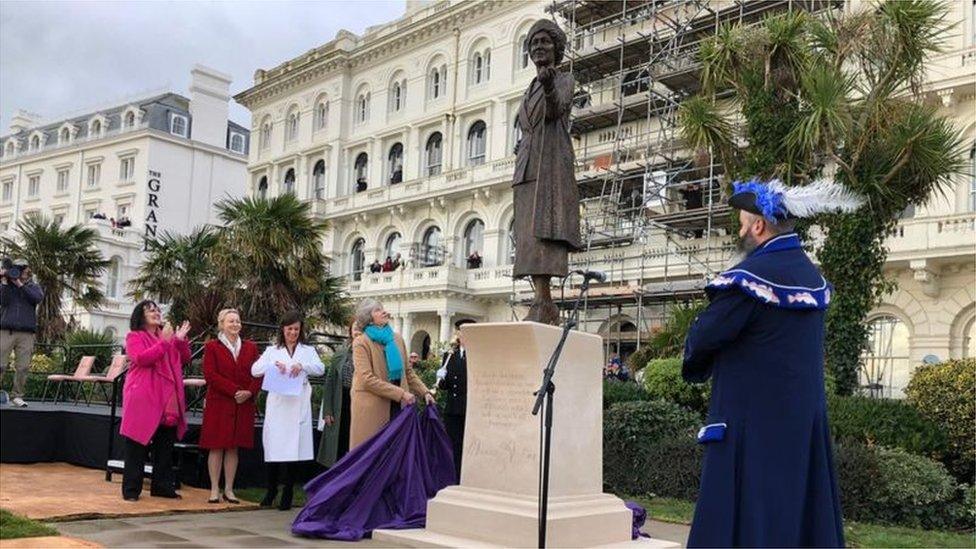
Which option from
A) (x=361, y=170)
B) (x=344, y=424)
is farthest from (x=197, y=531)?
(x=361, y=170)

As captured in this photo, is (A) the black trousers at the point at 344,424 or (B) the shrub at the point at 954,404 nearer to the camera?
(A) the black trousers at the point at 344,424

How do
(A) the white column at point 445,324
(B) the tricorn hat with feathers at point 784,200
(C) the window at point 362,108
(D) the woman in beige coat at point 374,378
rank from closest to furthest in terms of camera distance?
(B) the tricorn hat with feathers at point 784,200 < (D) the woman in beige coat at point 374,378 < (A) the white column at point 445,324 < (C) the window at point 362,108

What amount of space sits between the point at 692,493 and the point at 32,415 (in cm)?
777

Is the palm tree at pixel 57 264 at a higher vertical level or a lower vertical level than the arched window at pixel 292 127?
lower

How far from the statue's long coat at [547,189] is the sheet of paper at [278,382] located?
2510mm

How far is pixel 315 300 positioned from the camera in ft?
76.1

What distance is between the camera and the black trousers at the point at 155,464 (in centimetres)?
852

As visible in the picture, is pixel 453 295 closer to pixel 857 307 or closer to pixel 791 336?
pixel 857 307

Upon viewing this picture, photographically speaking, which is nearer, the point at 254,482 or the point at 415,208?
the point at 254,482

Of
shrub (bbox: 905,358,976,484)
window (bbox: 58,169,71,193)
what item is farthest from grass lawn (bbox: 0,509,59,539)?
window (bbox: 58,169,71,193)

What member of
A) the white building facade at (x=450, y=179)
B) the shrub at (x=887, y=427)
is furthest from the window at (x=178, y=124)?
the shrub at (x=887, y=427)

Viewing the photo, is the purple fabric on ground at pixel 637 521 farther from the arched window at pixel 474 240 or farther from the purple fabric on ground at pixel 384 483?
the arched window at pixel 474 240

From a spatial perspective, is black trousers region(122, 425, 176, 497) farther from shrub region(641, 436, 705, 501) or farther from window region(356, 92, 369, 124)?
window region(356, 92, 369, 124)

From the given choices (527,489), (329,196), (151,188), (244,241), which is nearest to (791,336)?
(527,489)
